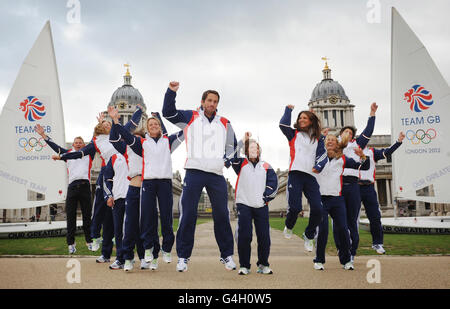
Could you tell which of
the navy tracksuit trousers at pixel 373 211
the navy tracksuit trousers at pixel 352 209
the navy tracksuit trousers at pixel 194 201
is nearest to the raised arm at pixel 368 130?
the navy tracksuit trousers at pixel 352 209

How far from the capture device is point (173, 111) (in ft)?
21.1

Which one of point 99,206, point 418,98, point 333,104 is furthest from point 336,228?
point 333,104

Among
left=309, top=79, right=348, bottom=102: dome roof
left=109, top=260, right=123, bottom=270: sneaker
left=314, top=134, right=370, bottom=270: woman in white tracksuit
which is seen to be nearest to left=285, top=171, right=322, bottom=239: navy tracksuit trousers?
left=314, top=134, right=370, bottom=270: woman in white tracksuit

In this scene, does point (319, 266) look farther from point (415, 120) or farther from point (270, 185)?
point (415, 120)

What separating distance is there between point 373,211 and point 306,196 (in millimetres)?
2419

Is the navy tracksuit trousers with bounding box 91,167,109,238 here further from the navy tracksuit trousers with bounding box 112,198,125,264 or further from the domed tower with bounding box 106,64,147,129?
the domed tower with bounding box 106,64,147,129

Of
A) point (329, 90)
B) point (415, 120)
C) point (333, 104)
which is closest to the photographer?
point (415, 120)

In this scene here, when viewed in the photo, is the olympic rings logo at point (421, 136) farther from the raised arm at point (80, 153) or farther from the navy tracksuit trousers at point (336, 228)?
the raised arm at point (80, 153)

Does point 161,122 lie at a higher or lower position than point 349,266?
higher

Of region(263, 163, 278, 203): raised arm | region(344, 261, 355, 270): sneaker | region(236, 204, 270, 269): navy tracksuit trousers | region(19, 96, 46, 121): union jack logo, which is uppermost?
region(19, 96, 46, 121): union jack logo

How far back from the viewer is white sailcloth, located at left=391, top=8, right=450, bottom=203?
11492 mm

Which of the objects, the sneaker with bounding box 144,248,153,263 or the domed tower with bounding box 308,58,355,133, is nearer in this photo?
the sneaker with bounding box 144,248,153,263

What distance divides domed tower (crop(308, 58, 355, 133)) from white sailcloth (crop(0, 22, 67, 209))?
59.5 meters

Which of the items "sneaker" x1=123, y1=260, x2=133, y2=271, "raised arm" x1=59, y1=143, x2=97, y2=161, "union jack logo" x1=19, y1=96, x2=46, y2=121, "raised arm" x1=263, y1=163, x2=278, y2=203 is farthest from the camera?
"union jack logo" x1=19, y1=96, x2=46, y2=121
